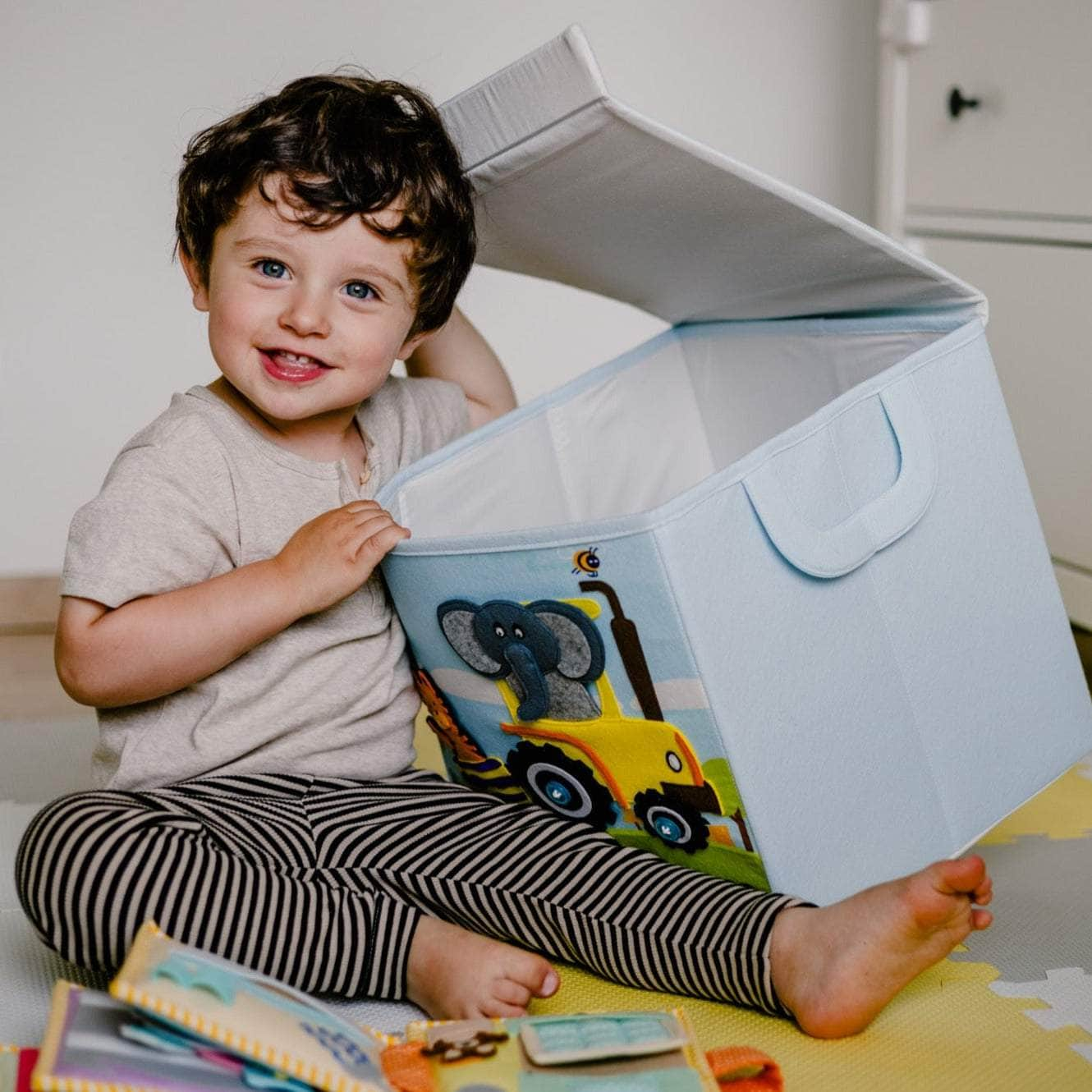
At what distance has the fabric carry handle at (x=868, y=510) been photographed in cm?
76

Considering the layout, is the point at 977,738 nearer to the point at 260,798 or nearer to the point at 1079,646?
the point at 260,798

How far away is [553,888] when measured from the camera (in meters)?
0.79

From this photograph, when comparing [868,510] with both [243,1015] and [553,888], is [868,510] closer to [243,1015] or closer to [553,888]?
[553,888]

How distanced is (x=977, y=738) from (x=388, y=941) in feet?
1.25

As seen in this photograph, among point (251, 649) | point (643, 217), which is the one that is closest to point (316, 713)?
point (251, 649)

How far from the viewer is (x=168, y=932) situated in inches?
28.4

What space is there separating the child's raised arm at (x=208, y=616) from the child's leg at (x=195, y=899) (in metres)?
0.07

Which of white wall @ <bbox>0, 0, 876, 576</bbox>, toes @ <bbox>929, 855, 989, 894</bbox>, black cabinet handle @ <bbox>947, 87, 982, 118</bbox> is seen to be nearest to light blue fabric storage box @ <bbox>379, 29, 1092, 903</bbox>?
toes @ <bbox>929, 855, 989, 894</bbox>

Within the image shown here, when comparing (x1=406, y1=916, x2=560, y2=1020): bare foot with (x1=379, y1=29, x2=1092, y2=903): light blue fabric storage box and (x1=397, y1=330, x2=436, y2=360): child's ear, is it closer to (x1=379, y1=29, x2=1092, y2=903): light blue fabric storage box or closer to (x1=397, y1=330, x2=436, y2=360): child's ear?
(x1=379, y1=29, x2=1092, y2=903): light blue fabric storage box

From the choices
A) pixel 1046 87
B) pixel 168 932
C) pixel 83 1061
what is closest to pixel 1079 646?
pixel 1046 87

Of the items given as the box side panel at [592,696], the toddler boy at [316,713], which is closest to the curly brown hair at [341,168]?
the toddler boy at [316,713]

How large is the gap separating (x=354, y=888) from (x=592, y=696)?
176 millimetres

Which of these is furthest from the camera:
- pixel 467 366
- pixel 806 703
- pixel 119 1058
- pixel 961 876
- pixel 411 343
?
pixel 467 366

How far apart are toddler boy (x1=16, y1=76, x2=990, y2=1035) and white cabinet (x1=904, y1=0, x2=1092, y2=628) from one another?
2.04 ft
